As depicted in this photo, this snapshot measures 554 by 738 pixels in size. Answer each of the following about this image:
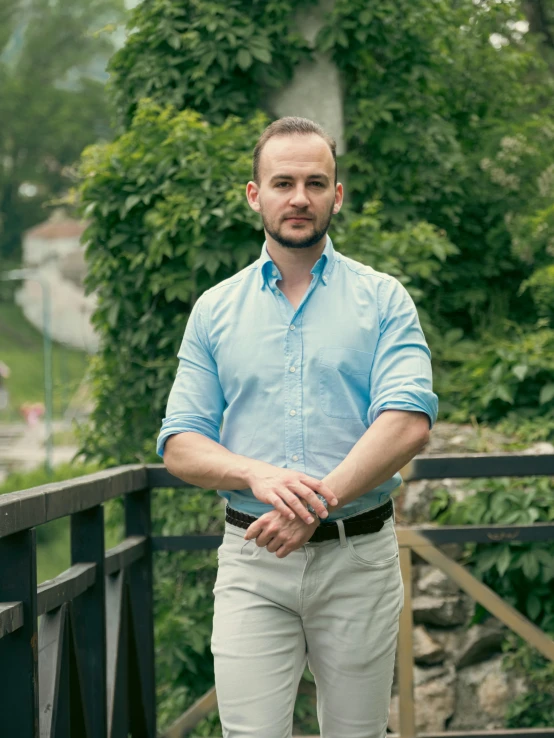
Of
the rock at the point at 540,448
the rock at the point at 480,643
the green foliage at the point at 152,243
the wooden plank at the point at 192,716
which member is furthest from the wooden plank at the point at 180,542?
the rock at the point at 540,448

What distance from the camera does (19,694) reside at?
226cm

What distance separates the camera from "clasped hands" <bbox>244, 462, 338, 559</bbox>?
2.16 metres

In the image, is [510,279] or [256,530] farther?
[510,279]

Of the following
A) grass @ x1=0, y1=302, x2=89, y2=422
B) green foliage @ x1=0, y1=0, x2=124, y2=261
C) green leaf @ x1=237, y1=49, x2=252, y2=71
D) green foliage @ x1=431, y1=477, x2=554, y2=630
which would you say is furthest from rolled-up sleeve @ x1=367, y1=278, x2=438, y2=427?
grass @ x1=0, y1=302, x2=89, y2=422

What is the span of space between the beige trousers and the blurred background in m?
2.20

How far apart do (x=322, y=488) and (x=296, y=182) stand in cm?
66

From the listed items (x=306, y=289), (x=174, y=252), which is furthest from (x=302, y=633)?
(x=174, y=252)

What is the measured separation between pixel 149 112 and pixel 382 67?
160 cm

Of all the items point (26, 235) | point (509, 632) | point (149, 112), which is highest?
point (26, 235)

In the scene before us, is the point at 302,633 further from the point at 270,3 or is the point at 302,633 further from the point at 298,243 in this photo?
the point at 270,3

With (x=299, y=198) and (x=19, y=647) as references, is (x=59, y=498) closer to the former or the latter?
(x=19, y=647)

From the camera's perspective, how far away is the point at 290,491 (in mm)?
2178

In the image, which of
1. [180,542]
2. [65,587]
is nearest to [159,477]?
[180,542]

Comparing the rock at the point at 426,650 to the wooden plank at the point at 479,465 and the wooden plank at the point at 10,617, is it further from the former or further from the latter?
the wooden plank at the point at 10,617
